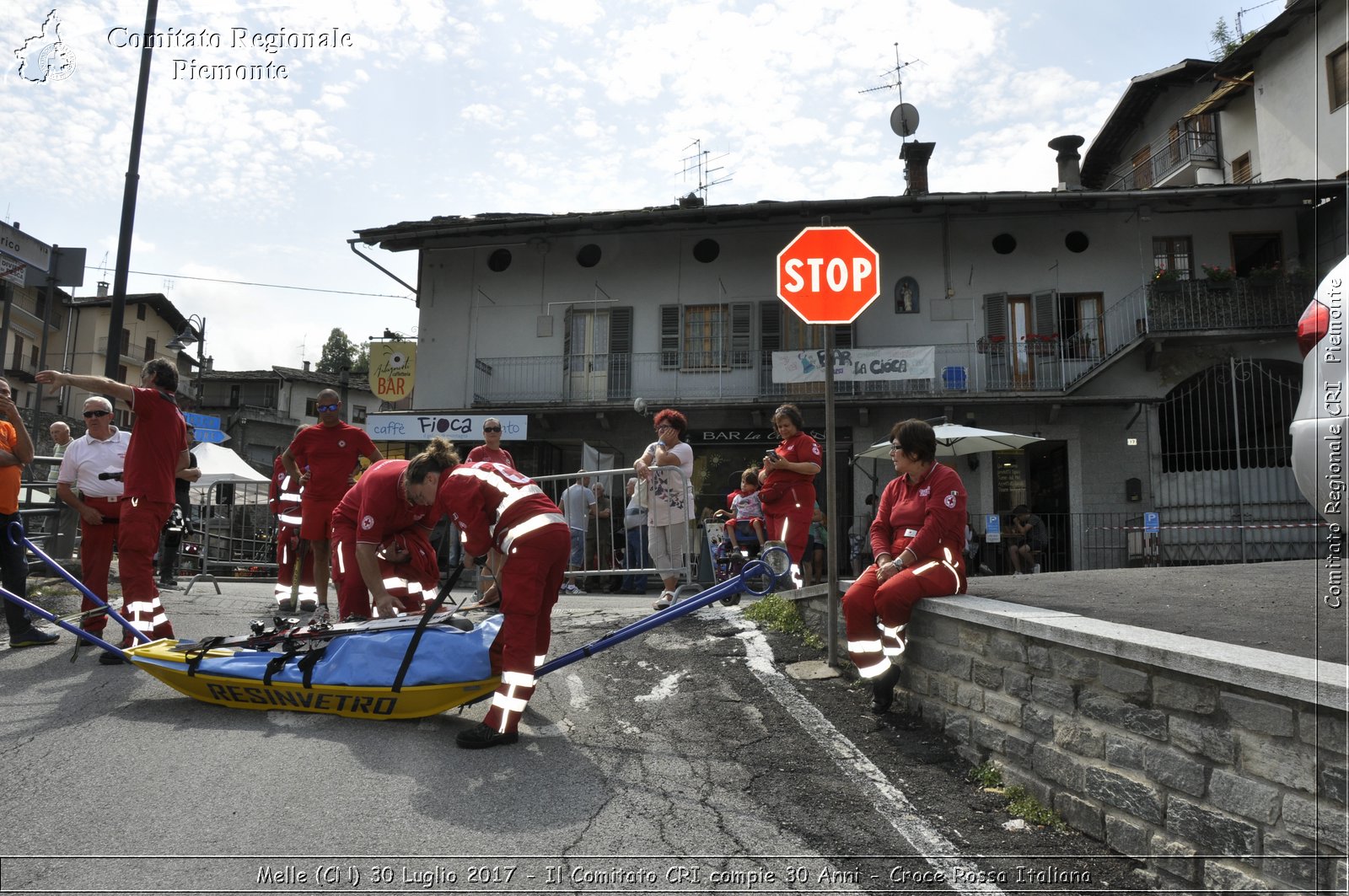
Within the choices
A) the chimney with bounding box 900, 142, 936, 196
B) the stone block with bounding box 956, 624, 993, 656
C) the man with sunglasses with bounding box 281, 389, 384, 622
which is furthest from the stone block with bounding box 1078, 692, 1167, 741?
the chimney with bounding box 900, 142, 936, 196

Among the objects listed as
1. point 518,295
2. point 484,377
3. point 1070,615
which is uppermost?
point 518,295

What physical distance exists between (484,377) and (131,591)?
15.8 metres

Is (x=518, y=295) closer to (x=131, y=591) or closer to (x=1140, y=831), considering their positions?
(x=131, y=591)

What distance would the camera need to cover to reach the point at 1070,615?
154 inches

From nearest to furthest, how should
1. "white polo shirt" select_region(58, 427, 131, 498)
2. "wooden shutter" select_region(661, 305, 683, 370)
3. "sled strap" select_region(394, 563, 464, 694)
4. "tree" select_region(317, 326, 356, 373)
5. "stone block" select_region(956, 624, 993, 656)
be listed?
"stone block" select_region(956, 624, 993, 656) < "sled strap" select_region(394, 563, 464, 694) < "white polo shirt" select_region(58, 427, 131, 498) < "wooden shutter" select_region(661, 305, 683, 370) < "tree" select_region(317, 326, 356, 373)

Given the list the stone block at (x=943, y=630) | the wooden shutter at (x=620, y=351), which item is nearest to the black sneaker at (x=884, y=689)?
the stone block at (x=943, y=630)

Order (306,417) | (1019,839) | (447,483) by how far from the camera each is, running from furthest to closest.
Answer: (306,417) → (447,483) → (1019,839)

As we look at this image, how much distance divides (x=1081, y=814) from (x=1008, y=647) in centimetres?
78

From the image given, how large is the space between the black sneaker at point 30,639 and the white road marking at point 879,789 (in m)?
5.01

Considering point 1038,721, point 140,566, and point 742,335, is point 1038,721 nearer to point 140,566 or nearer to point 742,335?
point 140,566

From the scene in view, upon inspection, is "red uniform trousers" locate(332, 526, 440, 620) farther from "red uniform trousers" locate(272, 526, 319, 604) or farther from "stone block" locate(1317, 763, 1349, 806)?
"stone block" locate(1317, 763, 1349, 806)

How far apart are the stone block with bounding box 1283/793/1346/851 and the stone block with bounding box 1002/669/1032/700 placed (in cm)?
127

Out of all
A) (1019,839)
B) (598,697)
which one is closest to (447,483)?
(598,697)

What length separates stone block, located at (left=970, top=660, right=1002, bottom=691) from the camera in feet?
12.9
